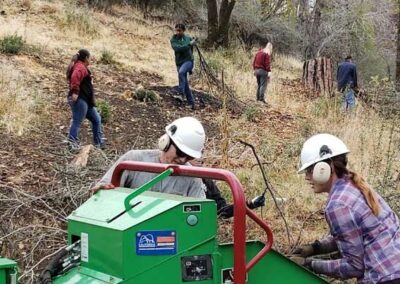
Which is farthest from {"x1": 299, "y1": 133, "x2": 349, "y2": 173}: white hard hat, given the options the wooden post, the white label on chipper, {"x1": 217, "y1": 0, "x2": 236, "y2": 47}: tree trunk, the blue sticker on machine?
{"x1": 217, "y1": 0, "x2": 236, "y2": 47}: tree trunk

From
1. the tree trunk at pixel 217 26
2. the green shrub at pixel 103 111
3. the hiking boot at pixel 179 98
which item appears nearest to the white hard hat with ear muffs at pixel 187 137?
the green shrub at pixel 103 111

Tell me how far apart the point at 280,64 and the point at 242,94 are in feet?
29.7

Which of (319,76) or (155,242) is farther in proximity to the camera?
(319,76)

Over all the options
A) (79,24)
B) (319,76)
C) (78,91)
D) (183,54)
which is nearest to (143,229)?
(78,91)

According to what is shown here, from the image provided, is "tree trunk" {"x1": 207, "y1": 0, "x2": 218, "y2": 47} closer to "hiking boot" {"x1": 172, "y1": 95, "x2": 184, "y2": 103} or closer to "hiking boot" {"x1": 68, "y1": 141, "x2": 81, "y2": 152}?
"hiking boot" {"x1": 172, "y1": 95, "x2": 184, "y2": 103}

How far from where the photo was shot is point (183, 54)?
1345 cm

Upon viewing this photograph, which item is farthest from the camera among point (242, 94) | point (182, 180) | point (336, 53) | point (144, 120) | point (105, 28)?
point (336, 53)

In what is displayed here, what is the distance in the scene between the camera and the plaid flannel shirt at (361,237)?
3.73 metres

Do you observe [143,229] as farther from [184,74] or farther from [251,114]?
[184,74]

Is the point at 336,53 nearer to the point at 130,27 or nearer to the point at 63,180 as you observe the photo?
the point at 130,27

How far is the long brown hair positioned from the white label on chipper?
1428 millimetres

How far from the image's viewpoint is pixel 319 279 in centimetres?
379

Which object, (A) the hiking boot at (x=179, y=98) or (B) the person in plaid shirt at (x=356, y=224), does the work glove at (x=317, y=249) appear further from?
Result: (A) the hiking boot at (x=179, y=98)

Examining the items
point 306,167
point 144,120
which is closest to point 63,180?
point 306,167
